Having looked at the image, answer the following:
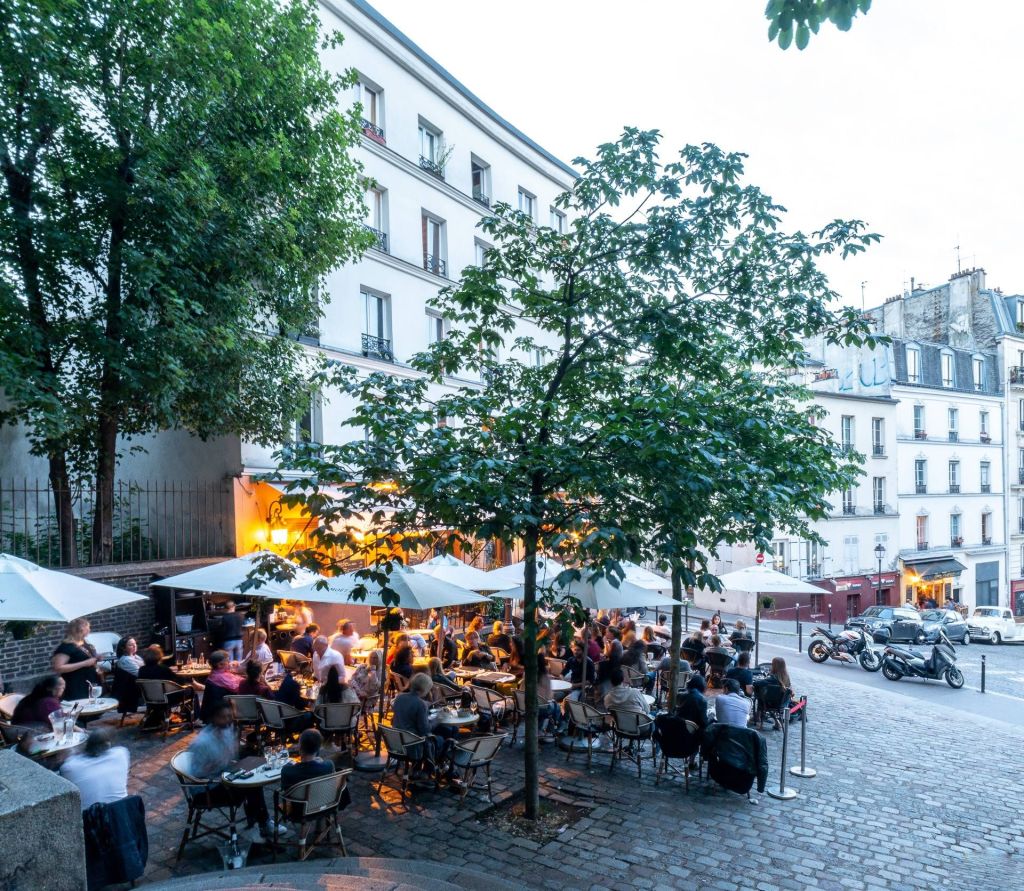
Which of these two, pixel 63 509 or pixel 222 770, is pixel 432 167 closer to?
pixel 63 509

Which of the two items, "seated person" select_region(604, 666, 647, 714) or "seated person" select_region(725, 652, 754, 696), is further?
"seated person" select_region(725, 652, 754, 696)

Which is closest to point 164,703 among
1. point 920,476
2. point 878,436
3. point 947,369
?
point 878,436

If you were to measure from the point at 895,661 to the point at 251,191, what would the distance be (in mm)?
18583

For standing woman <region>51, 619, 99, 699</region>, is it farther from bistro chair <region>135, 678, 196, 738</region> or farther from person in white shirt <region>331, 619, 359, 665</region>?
person in white shirt <region>331, 619, 359, 665</region>

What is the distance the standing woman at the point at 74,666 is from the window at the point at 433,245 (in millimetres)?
14759

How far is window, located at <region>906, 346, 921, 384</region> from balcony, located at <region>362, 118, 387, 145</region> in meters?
30.9

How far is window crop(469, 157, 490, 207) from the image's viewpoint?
79.8 feet

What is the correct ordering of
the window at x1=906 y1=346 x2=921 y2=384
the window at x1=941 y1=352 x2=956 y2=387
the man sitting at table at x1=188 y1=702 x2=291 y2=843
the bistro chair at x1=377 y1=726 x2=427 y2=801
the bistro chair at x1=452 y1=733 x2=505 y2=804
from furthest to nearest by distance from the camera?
the window at x1=941 y1=352 x2=956 y2=387 → the window at x1=906 y1=346 x2=921 y2=384 → the bistro chair at x1=377 y1=726 x2=427 y2=801 → the bistro chair at x1=452 y1=733 x2=505 y2=804 → the man sitting at table at x1=188 y1=702 x2=291 y2=843

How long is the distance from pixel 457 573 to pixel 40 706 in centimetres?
586

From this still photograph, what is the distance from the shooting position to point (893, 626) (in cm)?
2517

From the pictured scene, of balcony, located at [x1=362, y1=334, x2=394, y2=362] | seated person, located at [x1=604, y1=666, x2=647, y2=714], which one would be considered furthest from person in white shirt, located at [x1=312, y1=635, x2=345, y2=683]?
balcony, located at [x1=362, y1=334, x2=394, y2=362]

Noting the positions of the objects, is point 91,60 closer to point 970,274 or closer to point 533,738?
point 533,738

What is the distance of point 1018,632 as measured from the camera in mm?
29109

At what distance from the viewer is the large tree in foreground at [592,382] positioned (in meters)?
6.91
